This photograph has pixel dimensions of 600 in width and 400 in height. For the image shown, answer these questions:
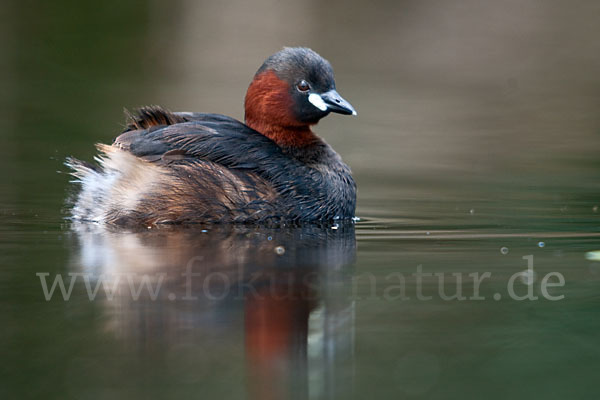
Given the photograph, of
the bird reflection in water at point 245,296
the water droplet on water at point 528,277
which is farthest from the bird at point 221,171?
the water droplet on water at point 528,277

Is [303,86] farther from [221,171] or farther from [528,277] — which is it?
[528,277]

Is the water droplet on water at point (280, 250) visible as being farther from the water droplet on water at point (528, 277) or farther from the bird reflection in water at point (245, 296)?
the water droplet on water at point (528, 277)

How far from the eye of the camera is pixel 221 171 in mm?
6621

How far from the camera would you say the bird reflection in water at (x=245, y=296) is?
3771 millimetres

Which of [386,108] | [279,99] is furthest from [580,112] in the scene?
[279,99]

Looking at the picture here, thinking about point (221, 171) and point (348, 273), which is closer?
point (348, 273)

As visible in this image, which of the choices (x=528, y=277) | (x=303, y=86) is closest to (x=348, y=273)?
(x=528, y=277)

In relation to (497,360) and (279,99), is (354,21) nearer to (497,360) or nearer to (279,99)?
(279,99)

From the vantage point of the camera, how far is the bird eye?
7.13m

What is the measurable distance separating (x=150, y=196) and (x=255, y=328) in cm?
265

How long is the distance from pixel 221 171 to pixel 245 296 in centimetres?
205

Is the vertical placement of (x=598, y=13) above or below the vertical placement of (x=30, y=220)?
above

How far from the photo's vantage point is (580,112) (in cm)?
1375

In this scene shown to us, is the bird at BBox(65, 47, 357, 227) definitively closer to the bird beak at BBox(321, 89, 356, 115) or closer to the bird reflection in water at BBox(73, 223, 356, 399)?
the bird beak at BBox(321, 89, 356, 115)
